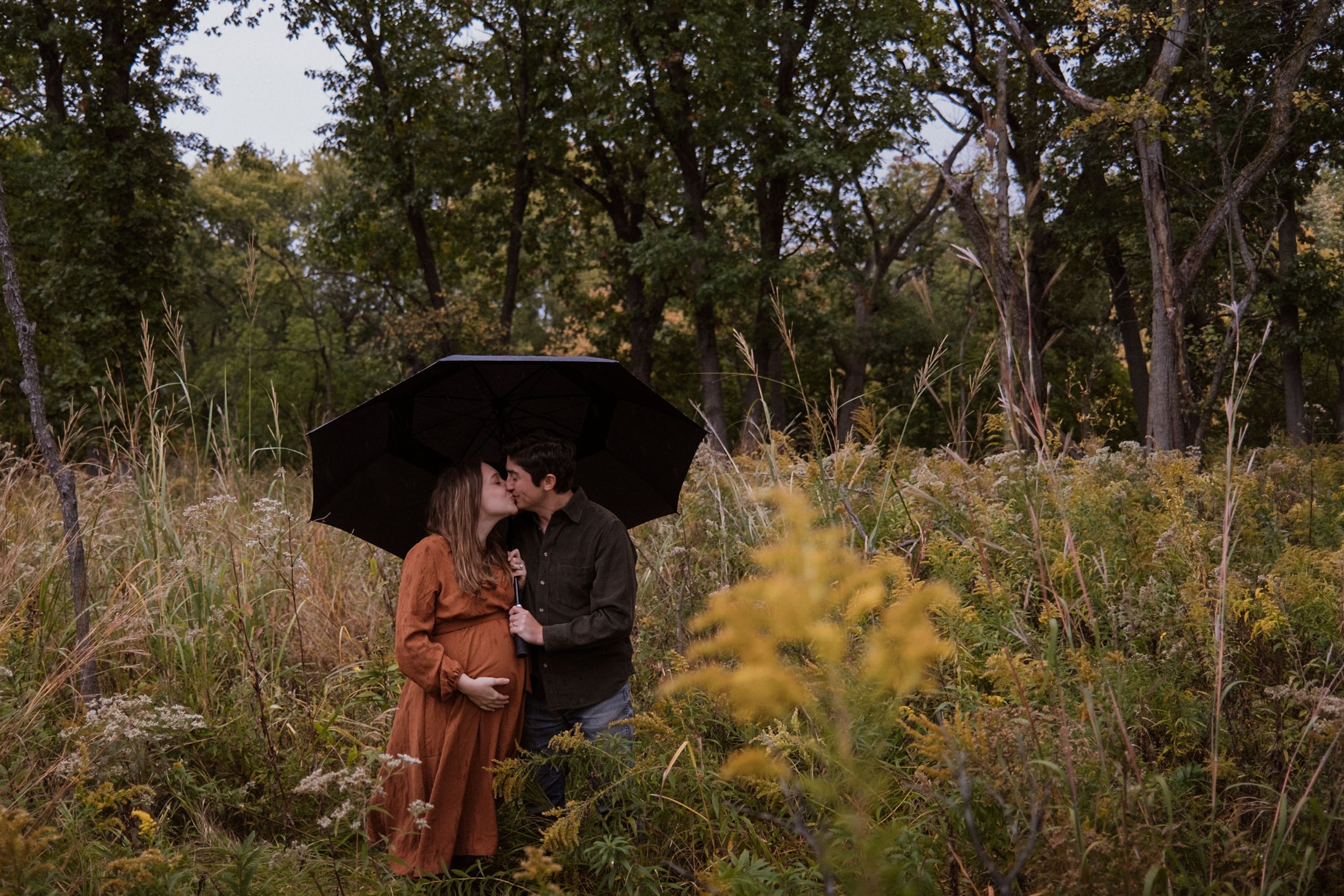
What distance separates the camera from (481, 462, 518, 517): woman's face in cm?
281

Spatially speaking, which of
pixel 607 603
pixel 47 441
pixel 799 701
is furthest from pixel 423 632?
pixel 799 701

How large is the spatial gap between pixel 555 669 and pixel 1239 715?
6.63 feet

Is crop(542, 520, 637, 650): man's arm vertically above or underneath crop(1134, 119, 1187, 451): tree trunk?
underneath

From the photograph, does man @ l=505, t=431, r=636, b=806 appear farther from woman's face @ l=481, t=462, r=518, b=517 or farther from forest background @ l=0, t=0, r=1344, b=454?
forest background @ l=0, t=0, r=1344, b=454

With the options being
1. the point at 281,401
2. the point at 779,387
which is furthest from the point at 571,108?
the point at 281,401

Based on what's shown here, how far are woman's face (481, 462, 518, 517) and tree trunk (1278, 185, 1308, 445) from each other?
50.4 feet

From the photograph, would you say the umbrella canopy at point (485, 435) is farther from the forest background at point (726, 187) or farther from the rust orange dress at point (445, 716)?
the forest background at point (726, 187)

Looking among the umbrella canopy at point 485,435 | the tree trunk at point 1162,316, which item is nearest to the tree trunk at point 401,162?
the tree trunk at point 1162,316

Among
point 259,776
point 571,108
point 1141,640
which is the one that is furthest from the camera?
point 571,108

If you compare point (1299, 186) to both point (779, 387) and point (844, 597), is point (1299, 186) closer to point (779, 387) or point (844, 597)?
point (779, 387)

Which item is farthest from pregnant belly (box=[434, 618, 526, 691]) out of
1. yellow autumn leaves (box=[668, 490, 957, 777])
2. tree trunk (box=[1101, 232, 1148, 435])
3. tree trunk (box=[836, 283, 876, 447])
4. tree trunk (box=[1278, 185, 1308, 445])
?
tree trunk (box=[1101, 232, 1148, 435])

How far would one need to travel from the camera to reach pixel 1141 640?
2.99m

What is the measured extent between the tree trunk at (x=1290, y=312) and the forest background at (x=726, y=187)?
63mm

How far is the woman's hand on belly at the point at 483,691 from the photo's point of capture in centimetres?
267
